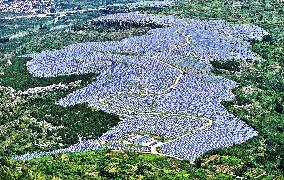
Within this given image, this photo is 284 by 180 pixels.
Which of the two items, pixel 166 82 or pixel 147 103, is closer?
pixel 147 103

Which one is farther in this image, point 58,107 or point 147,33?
point 147,33

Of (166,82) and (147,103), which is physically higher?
(166,82)

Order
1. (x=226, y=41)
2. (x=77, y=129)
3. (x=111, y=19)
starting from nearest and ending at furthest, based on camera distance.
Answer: (x=77, y=129) < (x=226, y=41) < (x=111, y=19)

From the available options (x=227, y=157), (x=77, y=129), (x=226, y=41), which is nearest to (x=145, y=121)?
(x=77, y=129)

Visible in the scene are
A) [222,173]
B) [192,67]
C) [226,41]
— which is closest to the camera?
[222,173]

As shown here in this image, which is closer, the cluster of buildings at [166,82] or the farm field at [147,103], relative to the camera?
the farm field at [147,103]

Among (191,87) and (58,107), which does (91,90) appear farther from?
(191,87)
